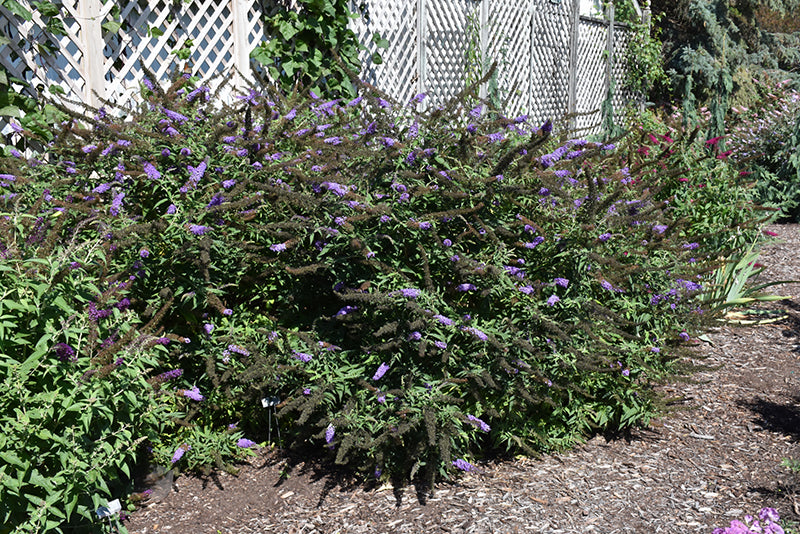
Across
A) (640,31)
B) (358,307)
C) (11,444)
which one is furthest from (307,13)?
(640,31)

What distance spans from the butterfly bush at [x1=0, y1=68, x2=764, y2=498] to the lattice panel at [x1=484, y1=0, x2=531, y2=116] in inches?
265

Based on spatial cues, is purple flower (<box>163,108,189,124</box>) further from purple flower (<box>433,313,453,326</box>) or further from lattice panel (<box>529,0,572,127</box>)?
lattice panel (<box>529,0,572,127</box>)

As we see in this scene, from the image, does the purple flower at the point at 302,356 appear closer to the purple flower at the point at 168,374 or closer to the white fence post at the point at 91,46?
the purple flower at the point at 168,374

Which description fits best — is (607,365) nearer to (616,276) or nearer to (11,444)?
(616,276)

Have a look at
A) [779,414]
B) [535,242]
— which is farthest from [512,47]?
[535,242]

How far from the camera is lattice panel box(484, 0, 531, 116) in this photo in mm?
10352

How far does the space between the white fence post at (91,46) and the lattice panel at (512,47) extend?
19.9ft

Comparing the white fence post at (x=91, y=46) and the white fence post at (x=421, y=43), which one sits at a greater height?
the white fence post at (x=421, y=43)

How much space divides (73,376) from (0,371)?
0.22 metres

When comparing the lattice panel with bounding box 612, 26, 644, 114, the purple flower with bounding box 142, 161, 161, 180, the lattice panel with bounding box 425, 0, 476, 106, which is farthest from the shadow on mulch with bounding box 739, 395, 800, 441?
the lattice panel with bounding box 612, 26, 644, 114

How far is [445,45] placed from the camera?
942 cm

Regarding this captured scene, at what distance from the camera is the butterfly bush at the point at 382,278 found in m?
3.17

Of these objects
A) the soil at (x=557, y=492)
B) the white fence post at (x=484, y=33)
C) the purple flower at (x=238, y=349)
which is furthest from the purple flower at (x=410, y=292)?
the white fence post at (x=484, y=33)

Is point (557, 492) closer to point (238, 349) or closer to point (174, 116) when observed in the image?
point (238, 349)
